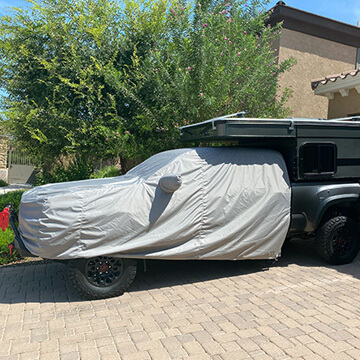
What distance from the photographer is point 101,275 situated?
4.23 metres

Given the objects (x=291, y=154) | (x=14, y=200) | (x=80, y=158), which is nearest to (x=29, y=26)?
(x=80, y=158)

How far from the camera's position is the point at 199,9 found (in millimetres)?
7234

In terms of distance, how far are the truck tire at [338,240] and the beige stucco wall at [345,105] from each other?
448 cm

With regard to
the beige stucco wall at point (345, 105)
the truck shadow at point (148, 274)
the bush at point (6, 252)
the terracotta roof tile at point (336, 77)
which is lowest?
the truck shadow at point (148, 274)

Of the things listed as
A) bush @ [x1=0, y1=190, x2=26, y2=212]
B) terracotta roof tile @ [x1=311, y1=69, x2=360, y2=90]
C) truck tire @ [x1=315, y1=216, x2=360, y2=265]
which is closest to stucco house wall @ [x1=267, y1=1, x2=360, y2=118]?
terracotta roof tile @ [x1=311, y1=69, x2=360, y2=90]

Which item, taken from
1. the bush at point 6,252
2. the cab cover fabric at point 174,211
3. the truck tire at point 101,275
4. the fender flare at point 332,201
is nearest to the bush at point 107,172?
the bush at point 6,252

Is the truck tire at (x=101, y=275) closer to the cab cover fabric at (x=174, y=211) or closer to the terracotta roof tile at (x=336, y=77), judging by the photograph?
the cab cover fabric at (x=174, y=211)

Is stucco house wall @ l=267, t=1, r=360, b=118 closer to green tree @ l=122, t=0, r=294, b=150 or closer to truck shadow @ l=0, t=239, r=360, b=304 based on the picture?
green tree @ l=122, t=0, r=294, b=150

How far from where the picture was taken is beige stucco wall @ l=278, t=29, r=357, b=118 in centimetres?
1220

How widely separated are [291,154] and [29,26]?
696 cm

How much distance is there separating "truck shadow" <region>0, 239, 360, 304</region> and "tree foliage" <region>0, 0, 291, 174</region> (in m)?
3.04

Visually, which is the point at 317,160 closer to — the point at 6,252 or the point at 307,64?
the point at 6,252

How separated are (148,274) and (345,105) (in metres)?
7.04

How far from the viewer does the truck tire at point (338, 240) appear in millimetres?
5383
